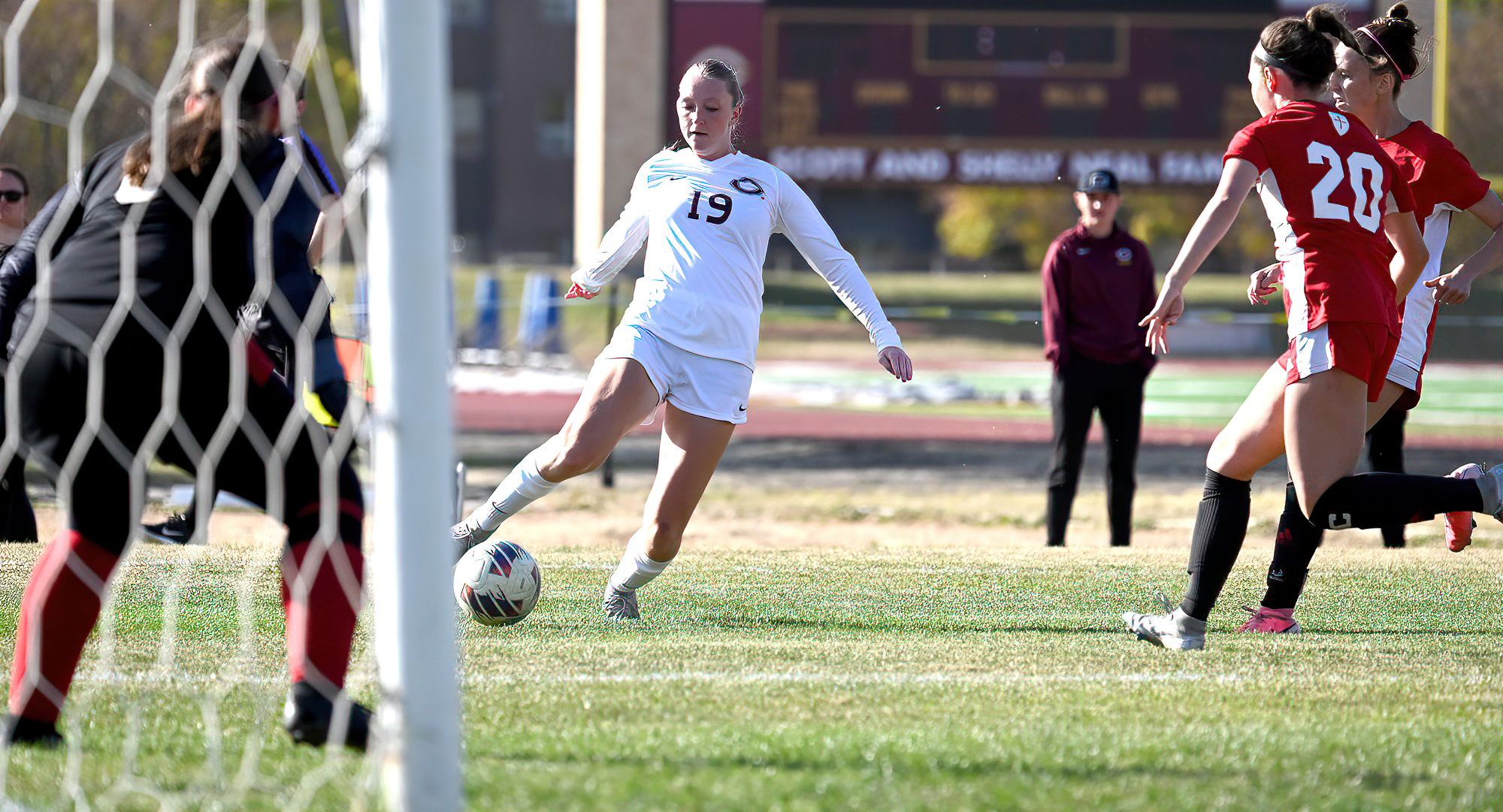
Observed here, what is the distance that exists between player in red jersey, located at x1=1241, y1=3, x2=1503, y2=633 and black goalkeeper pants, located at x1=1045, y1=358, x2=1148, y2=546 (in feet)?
8.14

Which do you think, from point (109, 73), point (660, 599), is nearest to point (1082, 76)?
point (660, 599)

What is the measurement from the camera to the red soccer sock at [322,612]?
2.96 metres

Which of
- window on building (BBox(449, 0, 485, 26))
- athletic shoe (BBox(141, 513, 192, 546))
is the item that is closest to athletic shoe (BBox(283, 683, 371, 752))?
athletic shoe (BBox(141, 513, 192, 546))

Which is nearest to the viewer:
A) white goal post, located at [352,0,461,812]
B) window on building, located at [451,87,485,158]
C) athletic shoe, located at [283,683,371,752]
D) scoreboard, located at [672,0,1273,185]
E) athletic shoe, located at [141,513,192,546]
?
white goal post, located at [352,0,461,812]

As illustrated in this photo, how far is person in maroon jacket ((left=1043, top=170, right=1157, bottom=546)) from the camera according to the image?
7.57 metres

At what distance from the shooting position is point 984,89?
26203mm

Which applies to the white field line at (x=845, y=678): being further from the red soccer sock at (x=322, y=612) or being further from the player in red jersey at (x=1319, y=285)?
the red soccer sock at (x=322, y=612)

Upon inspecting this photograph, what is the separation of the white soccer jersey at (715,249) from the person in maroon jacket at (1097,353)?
2850mm

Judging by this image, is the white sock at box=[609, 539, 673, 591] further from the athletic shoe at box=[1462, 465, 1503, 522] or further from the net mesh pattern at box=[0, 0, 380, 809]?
the athletic shoe at box=[1462, 465, 1503, 522]

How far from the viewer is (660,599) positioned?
17.5 ft

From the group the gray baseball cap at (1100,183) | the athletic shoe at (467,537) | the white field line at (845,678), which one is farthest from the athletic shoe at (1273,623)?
the gray baseball cap at (1100,183)

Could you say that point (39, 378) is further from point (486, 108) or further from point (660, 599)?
point (486, 108)

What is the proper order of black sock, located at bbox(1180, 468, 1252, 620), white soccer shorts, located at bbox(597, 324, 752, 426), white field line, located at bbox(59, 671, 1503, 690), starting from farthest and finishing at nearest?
1. white soccer shorts, located at bbox(597, 324, 752, 426)
2. black sock, located at bbox(1180, 468, 1252, 620)
3. white field line, located at bbox(59, 671, 1503, 690)

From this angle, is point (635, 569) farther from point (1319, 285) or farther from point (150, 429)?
point (1319, 285)
